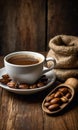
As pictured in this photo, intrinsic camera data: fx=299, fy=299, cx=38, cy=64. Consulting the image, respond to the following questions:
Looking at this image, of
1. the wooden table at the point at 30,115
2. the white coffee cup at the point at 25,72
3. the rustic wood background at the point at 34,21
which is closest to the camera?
the wooden table at the point at 30,115

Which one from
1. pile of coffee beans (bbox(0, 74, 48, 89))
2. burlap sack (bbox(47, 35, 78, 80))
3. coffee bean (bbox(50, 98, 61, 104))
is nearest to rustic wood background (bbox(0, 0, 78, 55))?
burlap sack (bbox(47, 35, 78, 80))

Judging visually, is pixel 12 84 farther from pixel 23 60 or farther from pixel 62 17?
pixel 62 17

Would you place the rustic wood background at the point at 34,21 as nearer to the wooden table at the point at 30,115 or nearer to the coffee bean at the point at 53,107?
the wooden table at the point at 30,115

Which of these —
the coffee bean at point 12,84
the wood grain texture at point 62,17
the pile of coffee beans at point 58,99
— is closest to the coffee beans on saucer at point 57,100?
the pile of coffee beans at point 58,99

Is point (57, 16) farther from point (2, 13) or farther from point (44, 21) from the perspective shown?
point (2, 13)

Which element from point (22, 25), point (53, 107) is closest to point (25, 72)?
point (53, 107)

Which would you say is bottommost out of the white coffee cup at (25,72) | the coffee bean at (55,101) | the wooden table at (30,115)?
the wooden table at (30,115)

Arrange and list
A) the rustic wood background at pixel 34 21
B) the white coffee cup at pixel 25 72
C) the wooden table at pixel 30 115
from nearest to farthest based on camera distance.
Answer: the wooden table at pixel 30 115
the white coffee cup at pixel 25 72
the rustic wood background at pixel 34 21
